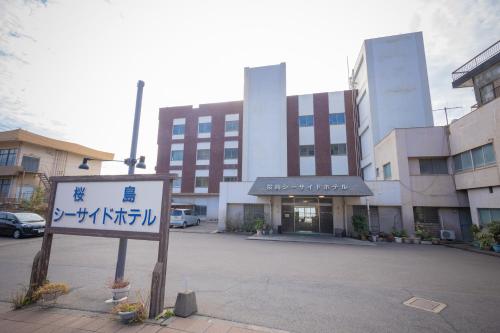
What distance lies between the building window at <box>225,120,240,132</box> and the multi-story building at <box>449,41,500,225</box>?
2319 cm

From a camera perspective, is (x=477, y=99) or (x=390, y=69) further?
(x=390, y=69)

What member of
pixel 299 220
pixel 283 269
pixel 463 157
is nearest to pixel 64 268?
pixel 283 269

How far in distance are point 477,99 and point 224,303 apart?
22.6 m

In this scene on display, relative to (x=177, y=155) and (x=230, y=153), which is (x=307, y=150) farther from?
(x=177, y=155)

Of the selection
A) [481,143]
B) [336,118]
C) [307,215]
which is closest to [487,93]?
[481,143]

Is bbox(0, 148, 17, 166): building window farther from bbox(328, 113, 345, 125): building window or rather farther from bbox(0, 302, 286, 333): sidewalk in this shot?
bbox(328, 113, 345, 125): building window

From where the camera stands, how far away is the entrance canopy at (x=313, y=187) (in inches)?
679

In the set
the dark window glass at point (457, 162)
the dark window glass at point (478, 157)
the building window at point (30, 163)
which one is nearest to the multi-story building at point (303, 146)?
the dark window glass at point (457, 162)

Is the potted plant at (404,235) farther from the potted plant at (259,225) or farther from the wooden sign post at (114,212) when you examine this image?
the wooden sign post at (114,212)

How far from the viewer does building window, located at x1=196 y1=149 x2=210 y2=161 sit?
32.5m

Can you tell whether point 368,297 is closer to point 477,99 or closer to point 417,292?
point 417,292

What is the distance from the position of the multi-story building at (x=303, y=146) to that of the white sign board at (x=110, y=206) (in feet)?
44.4

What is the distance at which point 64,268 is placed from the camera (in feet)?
26.8

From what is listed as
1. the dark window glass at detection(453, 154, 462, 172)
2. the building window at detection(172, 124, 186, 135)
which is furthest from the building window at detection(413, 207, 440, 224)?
the building window at detection(172, 124, 186, 135)
